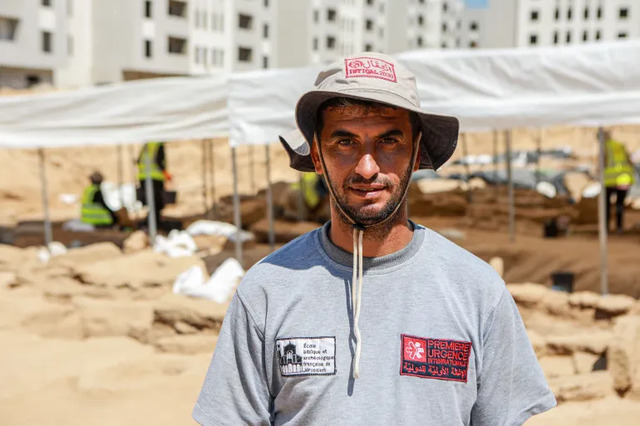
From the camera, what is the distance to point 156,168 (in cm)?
1088

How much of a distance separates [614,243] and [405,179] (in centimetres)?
952

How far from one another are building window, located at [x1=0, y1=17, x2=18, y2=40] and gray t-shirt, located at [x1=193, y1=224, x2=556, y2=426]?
35.5 meters

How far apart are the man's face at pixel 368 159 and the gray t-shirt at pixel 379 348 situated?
0.34 feet

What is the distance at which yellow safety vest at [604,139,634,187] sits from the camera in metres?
10.4

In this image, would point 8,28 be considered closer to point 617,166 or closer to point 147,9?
point 147,9

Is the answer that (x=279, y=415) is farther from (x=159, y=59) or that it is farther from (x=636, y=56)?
(x=159, y=59)

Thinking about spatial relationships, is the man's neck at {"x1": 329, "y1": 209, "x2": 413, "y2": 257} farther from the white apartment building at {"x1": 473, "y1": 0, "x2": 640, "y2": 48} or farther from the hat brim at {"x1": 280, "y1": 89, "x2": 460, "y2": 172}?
the white apartment building at {"x1": 473, "y1": 0, "x2": 640, "y2": 48}

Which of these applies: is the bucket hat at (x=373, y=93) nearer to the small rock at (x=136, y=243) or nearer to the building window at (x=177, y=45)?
the small rock at (x=136, y=243)

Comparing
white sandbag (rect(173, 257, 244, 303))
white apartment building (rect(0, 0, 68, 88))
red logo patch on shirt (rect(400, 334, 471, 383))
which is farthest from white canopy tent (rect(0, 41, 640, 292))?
white apartment building (rect(0, 0, 68, 88))

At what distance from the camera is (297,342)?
1.39 meters

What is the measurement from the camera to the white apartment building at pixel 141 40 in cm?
3722

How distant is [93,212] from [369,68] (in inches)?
410

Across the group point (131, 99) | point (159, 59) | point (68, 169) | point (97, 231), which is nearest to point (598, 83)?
point (131, 99)

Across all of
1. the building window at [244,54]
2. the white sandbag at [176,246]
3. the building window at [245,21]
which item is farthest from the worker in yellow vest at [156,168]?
the building window at [245,21]
